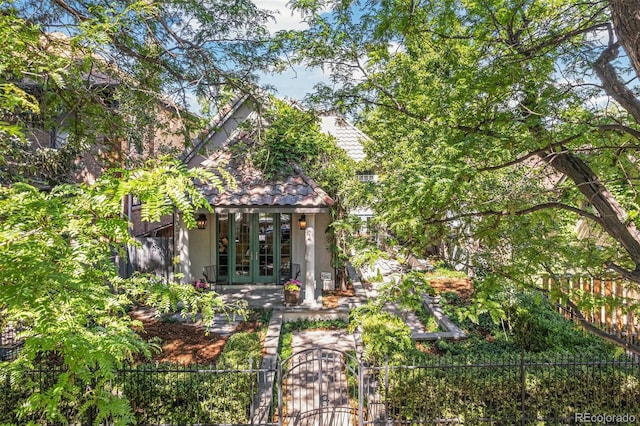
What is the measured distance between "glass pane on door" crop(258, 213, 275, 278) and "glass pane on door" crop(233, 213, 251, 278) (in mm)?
389

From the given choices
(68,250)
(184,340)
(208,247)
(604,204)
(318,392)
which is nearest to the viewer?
(68,250)

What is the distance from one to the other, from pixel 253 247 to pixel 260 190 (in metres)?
2.54

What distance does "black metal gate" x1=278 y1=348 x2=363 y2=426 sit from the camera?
5930mm

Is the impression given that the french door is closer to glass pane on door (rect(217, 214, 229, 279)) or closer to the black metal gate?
glass pane on door (rect(217, 214, 229, 279))

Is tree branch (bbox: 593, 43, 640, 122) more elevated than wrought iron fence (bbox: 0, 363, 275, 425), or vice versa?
tree branch (bbox: 593, 43, 640, 122)

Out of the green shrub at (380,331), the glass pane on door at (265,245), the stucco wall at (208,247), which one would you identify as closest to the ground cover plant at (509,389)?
the green shrub at (380,331)

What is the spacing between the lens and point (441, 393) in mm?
5887

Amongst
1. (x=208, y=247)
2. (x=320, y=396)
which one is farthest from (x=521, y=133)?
(x=208, y=247)

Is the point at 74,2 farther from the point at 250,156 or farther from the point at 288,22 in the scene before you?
the point at 250,156

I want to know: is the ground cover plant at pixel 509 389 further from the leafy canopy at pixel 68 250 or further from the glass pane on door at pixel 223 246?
the glass pane on door at pixel 223 246

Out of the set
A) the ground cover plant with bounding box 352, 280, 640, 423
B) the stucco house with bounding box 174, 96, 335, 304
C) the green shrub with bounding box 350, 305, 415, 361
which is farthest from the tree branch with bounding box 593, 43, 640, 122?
the stucco house with bounding box 174, 96, 335, 304

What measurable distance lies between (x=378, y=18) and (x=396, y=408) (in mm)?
6286

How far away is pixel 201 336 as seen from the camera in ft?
29.7

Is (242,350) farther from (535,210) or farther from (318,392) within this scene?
(535,210)
